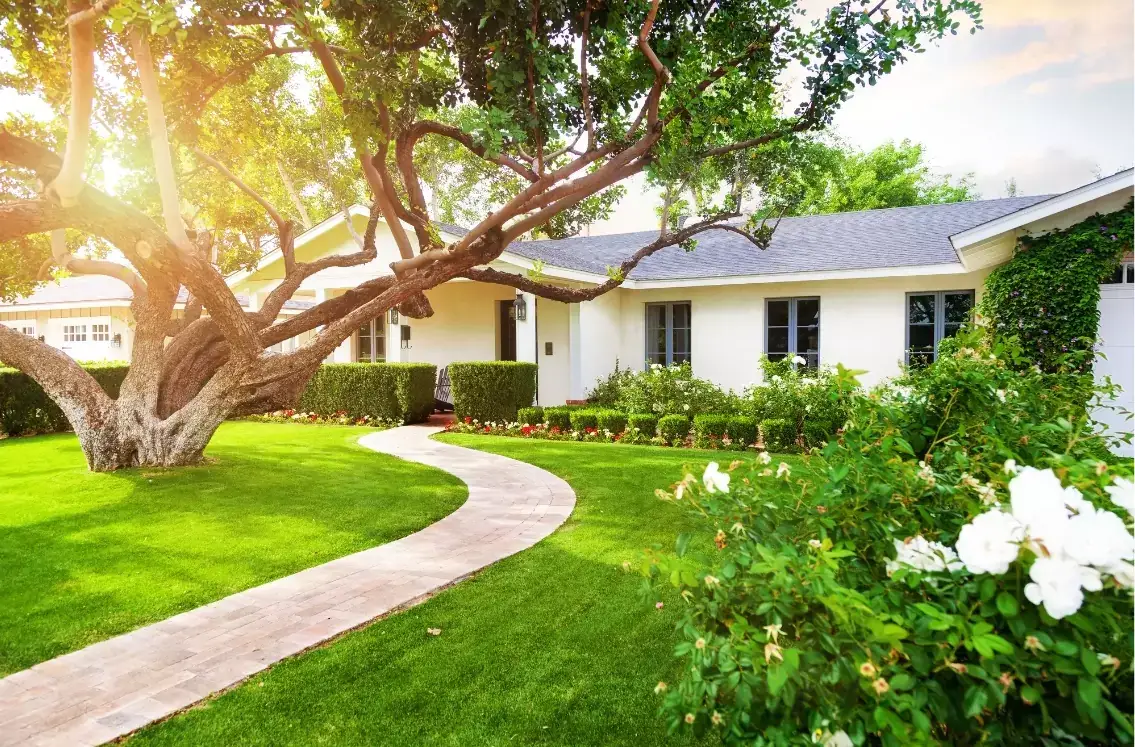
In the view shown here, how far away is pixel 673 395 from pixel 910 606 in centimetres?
1152

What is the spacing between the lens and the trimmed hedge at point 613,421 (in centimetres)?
1252

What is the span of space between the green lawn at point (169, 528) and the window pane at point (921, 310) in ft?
32.1

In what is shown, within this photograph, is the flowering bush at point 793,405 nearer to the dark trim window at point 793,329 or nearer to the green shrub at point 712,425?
the green shrub at point 712,425

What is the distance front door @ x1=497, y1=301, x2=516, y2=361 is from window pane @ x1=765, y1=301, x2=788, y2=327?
6531 millimetres

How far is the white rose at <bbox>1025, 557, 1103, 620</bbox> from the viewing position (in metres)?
1.29

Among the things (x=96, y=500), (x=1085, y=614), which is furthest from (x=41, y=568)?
(x=1085, y=614)

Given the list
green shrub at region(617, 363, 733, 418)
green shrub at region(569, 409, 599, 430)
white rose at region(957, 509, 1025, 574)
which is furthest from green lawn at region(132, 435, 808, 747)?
green shrub at region(617, 363, 733, 418)

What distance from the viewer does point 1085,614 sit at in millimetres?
1399

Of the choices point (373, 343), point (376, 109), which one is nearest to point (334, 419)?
point (373, 343)

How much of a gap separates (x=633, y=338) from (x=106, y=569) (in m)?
12.1

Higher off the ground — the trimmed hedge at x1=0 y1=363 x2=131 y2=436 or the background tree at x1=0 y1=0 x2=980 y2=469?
the background tree at x1=0 y1=0 x2=980 y2=469

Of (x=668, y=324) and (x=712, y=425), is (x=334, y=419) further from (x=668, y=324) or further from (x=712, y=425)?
(x=712, y=425)

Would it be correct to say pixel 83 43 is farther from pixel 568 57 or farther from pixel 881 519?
pixel 881 519

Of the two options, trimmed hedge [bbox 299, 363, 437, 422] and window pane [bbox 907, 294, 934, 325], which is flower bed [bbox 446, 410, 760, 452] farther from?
window pane [bbox 907, 294, 934, 325]
